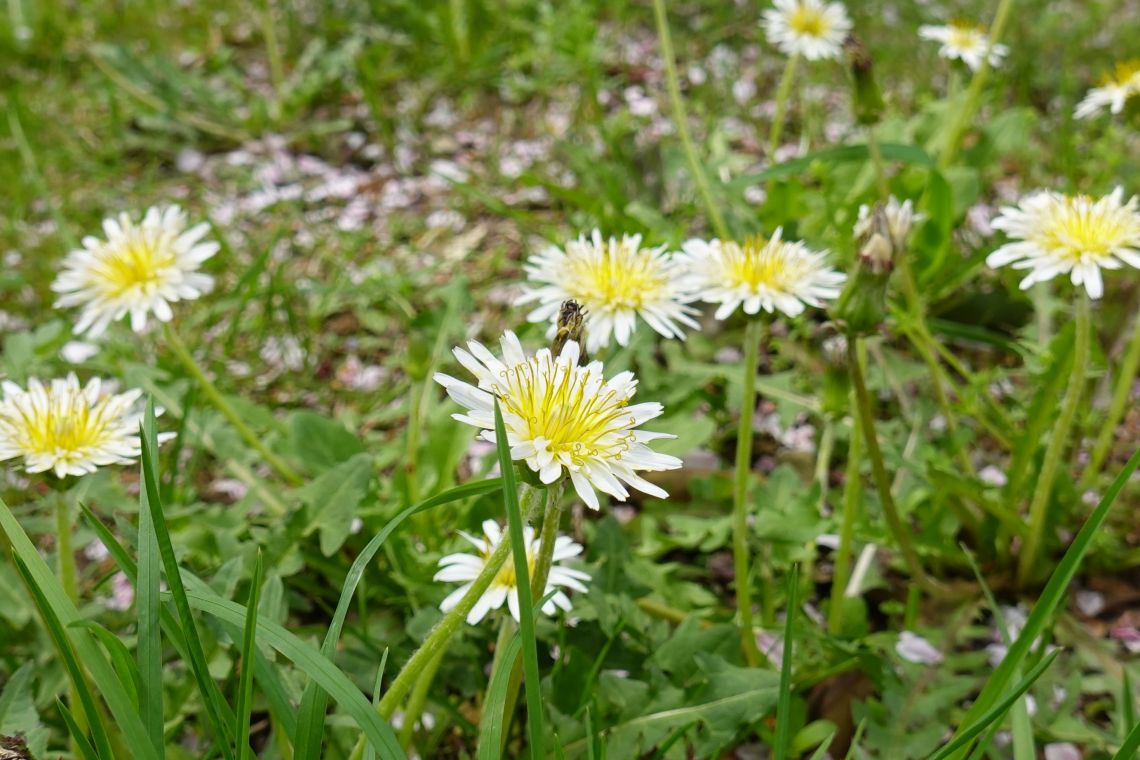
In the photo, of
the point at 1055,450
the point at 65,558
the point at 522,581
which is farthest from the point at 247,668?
the point at 1055,450

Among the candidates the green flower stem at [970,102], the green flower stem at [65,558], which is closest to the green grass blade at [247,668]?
the green flower stem at [65,558]

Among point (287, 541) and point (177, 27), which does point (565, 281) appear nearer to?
point (287, 541)

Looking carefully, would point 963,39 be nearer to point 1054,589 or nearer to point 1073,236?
point 1073,236

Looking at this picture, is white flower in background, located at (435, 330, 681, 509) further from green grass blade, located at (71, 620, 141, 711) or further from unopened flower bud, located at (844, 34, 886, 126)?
unopened flower bud, located at (844, 34, 886, 126)

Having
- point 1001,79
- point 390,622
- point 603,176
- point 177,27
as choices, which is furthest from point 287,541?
point 177,27

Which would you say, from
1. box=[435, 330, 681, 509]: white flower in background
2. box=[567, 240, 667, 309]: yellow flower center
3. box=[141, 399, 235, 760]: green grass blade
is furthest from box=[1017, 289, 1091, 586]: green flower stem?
box=[141, 399, 235, 760]: green grass blade

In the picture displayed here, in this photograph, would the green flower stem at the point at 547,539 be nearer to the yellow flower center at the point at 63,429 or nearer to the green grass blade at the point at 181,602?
the green grass blade at the point at 181,602
